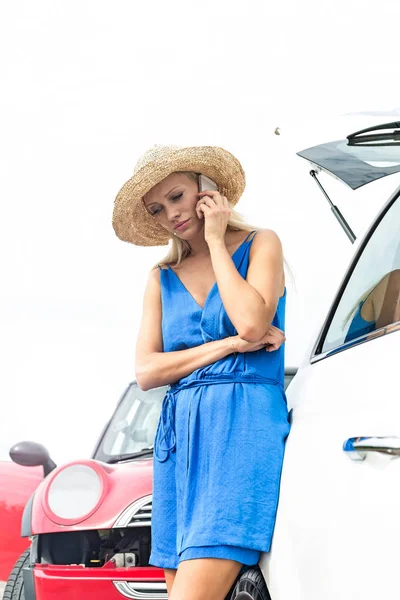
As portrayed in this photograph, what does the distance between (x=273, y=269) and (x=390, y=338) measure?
0.84 metres

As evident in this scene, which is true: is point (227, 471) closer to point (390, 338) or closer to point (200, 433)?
point (200, 433)

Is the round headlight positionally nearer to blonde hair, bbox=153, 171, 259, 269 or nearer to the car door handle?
blonde hair, bbox=153, 171, 259, 269

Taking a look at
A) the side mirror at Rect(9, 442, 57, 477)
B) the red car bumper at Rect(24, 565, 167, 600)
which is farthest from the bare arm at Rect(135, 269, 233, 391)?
the side mirror at Rect(9, 442, 57, 477)

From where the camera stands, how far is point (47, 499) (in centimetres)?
337

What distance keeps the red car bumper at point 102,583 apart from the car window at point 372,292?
159cm

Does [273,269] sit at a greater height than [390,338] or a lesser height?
greater

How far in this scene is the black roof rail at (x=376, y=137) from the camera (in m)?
2.04

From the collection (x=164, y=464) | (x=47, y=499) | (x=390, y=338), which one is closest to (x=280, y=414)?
(x=164, y=464)

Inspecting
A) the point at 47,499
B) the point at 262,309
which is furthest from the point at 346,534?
the point at 47,499

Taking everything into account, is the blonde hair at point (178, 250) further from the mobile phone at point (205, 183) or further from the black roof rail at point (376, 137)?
the black roof rail at point (376, 137)

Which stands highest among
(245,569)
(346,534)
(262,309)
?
(262,309)

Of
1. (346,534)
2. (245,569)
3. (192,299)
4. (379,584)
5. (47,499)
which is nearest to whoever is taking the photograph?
(379,584)

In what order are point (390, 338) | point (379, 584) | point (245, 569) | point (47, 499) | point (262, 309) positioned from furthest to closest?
point (47, 499), point (262, 309), point (245, 569), point (390, 338), point (379, 584)

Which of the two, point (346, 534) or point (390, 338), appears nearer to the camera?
point (346, 534)
